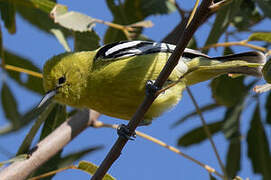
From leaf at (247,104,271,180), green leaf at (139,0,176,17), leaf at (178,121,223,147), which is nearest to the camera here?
leaf at (247,104,271,180)

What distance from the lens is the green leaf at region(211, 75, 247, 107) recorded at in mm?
3703

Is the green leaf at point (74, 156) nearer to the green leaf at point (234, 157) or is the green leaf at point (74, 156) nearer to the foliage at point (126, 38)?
the foliage at point (126, 38)

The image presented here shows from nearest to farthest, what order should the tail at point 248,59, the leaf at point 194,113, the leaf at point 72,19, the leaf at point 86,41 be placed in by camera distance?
1. the tail at point 248,59
2. the leaf at point 72,19
3. the leaf at point 86,41
4. the leaf at point 194,113

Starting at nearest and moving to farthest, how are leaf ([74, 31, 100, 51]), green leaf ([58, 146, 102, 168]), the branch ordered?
the branch < leaf ([74, 31, 100, 51]) < green leaf ([58, 146, 102, 168])

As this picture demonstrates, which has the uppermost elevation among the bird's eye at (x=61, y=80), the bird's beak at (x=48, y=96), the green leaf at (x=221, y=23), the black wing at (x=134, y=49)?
the green leaf at (x=221, y=23)

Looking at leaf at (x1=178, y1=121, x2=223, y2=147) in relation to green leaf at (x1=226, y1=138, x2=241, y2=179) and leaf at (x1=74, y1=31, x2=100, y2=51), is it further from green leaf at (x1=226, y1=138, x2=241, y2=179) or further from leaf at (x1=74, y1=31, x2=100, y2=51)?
leaf at (x1=74, y1=31, x2=100, y2=51)

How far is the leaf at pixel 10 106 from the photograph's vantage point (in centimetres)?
371

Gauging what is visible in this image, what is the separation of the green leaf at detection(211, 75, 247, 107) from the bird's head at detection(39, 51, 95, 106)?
1070mm

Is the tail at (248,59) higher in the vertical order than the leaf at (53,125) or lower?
higher

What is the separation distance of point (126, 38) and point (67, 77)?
0.67m

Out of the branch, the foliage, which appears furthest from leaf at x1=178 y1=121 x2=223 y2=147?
the branch

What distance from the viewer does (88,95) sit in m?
3.15

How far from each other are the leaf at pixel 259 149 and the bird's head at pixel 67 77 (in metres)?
1.51

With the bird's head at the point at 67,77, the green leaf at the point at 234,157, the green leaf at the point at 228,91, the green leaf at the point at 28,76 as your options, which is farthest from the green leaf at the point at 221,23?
the green leaf at the point at 28,76
